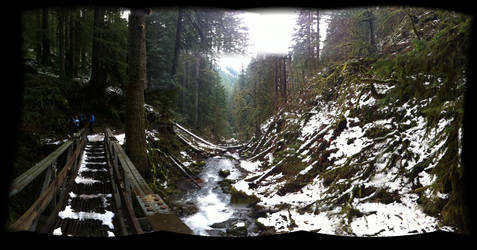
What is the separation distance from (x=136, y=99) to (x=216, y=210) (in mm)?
1909

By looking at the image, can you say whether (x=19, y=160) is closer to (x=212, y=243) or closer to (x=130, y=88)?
(x=212, y=243)

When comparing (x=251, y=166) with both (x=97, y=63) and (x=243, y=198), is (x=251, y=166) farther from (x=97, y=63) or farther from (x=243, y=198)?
(x=97, y=63)

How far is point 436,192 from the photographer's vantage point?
1498 mm

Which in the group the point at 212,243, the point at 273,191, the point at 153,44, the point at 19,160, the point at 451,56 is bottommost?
the point at 273,191

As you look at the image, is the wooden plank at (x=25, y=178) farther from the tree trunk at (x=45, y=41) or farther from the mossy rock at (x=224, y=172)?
the mossy rock at (x=224, y=172)

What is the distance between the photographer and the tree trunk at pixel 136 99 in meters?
2.81

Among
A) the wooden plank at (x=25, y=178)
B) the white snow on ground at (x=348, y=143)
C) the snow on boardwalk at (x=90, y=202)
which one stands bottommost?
the snow on boardwalk at (x=90, y=202)

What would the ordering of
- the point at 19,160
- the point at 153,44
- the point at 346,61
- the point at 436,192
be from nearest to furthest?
the point at 19,160, the point at 436,192, the point at 346,61, the point at 153,44

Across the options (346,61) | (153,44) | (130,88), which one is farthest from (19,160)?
(153,44)

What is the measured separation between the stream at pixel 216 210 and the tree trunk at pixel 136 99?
1.08 meters

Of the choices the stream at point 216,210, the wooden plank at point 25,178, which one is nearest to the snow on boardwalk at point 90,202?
the wooden plank at point 25,178

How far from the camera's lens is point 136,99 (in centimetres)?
284

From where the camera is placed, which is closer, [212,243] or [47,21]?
[212,243]

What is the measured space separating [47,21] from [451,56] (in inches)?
91.4
